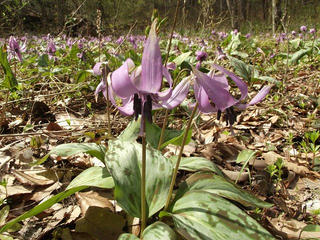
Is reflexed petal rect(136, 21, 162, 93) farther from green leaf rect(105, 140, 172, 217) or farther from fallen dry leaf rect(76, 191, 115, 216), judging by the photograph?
fallen dry leaf rect(76, 191, 115, 216)

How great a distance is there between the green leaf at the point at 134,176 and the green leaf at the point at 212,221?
0.13 meters

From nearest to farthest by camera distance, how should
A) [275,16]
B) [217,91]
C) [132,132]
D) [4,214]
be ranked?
[217,91] → [4,214] → [132,132] → [275,16]

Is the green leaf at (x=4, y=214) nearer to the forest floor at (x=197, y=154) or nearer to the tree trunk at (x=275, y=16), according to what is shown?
the forest floor at (x=197, y=154)

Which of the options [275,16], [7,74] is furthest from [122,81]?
[275,16]

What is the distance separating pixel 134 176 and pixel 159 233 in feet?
0.97

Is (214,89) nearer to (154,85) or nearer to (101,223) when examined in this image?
(154,85)

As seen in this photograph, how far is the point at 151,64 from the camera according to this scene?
72 cm

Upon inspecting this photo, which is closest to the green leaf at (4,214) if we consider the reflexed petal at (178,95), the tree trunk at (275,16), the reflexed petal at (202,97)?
the reflexed petal at (178,95)

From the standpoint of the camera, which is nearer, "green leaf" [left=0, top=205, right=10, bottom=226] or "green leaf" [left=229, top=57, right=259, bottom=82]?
"green leaf" [left=0, top=205, right=10, bottom=226]

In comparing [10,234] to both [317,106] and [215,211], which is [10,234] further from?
[317,106]

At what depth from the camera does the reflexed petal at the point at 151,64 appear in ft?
2.28

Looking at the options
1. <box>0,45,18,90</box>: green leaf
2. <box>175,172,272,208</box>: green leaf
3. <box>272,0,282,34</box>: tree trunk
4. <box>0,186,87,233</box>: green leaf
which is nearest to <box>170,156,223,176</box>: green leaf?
<box>175,172,272,208</box>: green leaf

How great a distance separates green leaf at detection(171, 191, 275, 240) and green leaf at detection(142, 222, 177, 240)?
3cm

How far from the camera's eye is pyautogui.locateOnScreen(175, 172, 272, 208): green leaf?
3.30 feet
